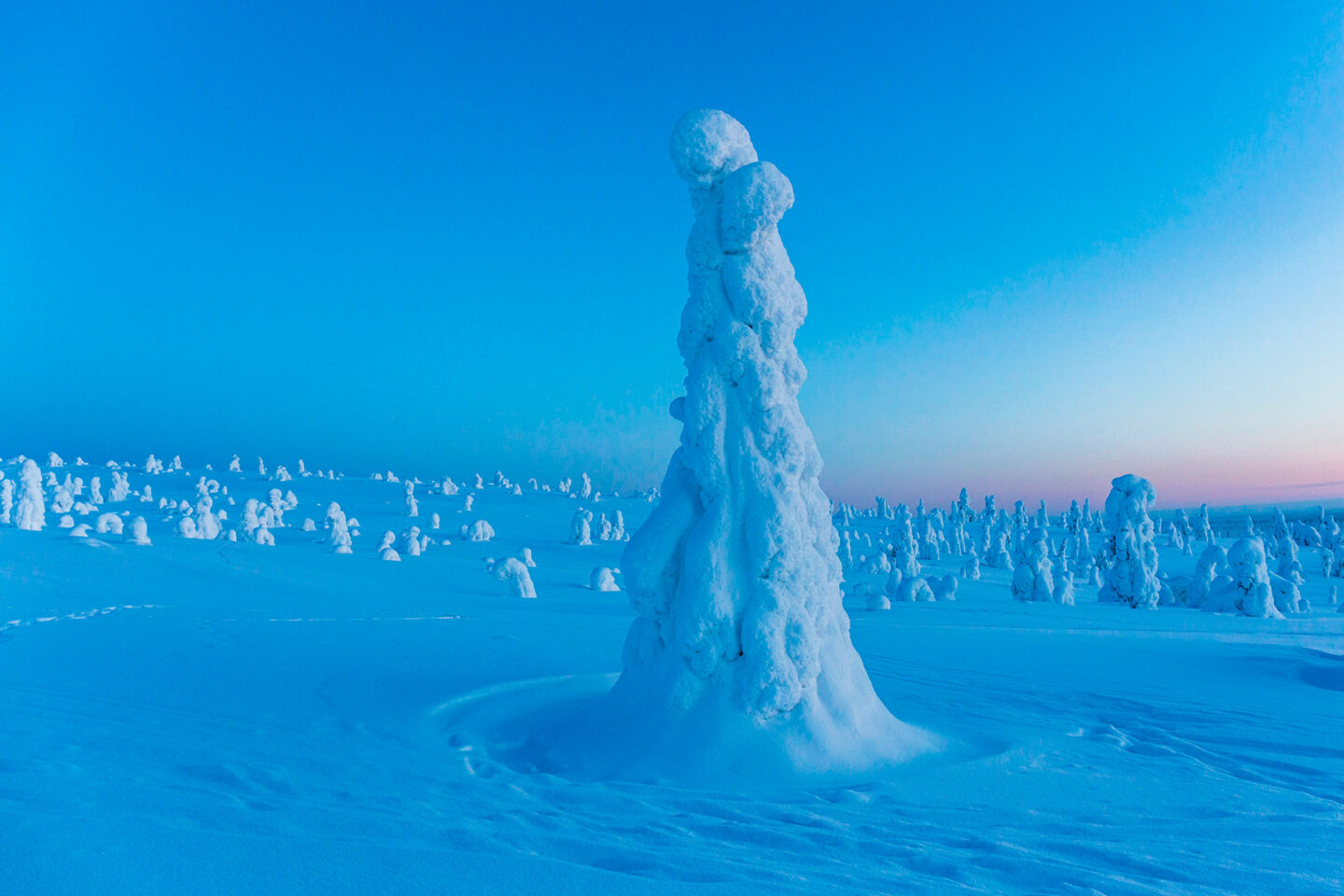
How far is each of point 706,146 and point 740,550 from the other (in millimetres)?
3248

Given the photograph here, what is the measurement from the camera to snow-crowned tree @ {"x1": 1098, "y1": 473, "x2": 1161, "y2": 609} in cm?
2750

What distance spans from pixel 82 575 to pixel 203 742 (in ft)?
56.4

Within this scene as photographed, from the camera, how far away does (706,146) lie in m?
5.90

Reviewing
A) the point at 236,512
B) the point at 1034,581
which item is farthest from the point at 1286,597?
the point at 236,512

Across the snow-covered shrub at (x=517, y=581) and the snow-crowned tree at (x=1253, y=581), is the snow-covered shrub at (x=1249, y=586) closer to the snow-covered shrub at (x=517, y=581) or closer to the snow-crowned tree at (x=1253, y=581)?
the snow-crowned tree at (x=1253, y=581)

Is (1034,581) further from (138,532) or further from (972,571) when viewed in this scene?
(138,532)

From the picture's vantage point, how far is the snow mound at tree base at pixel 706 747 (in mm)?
4922

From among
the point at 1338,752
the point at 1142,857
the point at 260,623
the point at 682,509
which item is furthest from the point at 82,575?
the point at 1338,752

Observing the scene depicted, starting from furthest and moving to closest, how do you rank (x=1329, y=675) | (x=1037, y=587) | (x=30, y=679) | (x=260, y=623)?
1. (x=1037, y=587)
2. (x=260, y=623)
3. (x=1329, y=675)
4. (x=30, y=679)

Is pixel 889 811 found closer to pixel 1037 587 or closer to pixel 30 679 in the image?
pixel 30 679

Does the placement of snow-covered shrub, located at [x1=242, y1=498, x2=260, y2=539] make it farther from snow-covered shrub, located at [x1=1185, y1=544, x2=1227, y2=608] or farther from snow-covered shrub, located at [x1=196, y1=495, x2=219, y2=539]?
snow-covered shrub, located at [x1=1185, y1=544, x2=1227, y2=608]

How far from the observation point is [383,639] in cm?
1083

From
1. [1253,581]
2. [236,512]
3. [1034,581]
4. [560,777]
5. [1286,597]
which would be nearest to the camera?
[560,777]

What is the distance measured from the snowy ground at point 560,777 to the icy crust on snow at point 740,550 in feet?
1.60
